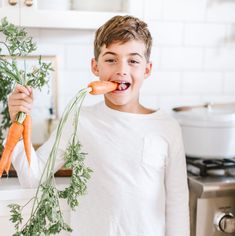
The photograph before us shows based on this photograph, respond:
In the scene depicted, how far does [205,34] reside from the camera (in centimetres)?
182

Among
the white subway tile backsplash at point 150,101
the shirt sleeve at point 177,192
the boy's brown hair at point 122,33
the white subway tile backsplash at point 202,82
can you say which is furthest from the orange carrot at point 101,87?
the white subway tile backsplash at point 202,82

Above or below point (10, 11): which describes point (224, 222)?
below

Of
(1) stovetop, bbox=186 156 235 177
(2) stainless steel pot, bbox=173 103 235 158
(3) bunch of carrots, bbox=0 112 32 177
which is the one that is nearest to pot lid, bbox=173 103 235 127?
(2) stainless steel pot, bbox=173 103 235 158

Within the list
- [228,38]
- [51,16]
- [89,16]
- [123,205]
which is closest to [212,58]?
[228,38]

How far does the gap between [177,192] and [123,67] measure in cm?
41

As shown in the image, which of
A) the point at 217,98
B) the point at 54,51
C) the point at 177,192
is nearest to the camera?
the point at 177,192

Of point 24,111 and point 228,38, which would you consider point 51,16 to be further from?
point 228,38

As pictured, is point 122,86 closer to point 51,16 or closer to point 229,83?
point 51,16

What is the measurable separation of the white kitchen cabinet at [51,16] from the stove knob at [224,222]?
2.43 feet

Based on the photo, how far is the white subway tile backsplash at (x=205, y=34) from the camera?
1.80 meters

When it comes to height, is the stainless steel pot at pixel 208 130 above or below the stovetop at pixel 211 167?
above

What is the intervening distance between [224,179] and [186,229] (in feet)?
0.72

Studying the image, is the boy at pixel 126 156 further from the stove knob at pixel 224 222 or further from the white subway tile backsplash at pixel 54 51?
the white subway tile backsplash at pixel 54 51

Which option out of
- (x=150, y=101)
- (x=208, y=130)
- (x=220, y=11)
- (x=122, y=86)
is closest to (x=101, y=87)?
(x=122, y=86)
